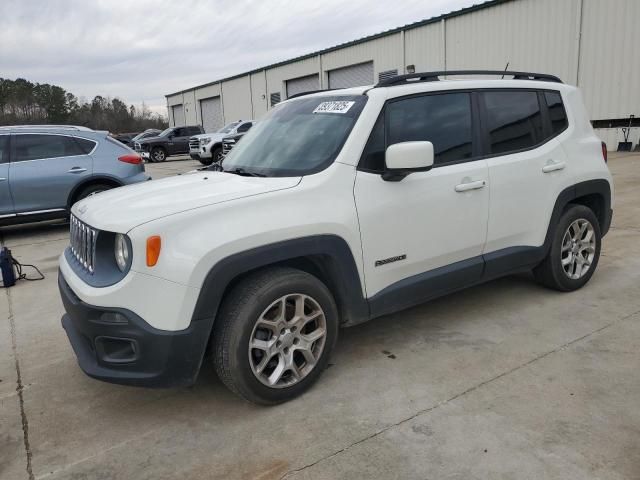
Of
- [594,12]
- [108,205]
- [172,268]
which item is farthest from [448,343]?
[594,12]

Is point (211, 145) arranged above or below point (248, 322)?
above

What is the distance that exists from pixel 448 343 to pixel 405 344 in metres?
0.30

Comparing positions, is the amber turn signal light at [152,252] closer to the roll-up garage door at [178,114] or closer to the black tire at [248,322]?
the black tire at [248,322]

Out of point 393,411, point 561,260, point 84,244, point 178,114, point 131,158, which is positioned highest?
point 178,114

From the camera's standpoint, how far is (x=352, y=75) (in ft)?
91.0

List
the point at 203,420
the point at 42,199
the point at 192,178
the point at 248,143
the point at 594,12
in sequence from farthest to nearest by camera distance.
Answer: the point at 594,12 < the point at 42,199 < the point at 248,143 < the point at 192,178 < the point at 203,420

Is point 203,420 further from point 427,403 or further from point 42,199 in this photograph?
point 42,199

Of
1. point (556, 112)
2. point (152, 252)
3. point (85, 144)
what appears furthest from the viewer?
point (85, 144)

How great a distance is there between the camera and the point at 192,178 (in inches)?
143

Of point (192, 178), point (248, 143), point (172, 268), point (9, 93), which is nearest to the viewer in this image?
point (172, 268)

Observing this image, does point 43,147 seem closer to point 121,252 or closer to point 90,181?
point 90,181

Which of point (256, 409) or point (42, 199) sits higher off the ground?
point (42, 199)

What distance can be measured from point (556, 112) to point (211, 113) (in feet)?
140

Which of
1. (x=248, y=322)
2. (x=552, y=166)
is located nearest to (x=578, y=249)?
(x=552, y=166)
